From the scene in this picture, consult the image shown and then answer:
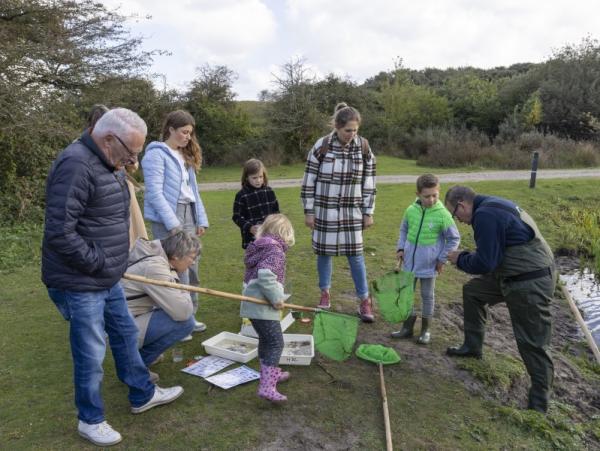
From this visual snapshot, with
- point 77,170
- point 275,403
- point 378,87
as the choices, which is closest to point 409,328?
point 275,403

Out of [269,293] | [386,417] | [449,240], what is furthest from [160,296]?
[449,240]

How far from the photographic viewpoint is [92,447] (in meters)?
3.25

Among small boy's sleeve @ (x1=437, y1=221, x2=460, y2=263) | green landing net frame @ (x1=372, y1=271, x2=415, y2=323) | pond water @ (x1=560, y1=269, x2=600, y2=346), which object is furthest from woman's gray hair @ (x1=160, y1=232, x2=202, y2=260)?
pond water @ (x1=560, y1=269, x2=600, y2=346)

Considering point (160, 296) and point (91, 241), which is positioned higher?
point (91, 241)

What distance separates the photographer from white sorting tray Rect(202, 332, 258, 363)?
443 centimetres

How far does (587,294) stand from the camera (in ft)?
26.3

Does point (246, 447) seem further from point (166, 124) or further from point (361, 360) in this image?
point (166, 124)

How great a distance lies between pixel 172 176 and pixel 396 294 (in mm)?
2355

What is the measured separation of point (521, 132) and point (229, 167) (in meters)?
14.9

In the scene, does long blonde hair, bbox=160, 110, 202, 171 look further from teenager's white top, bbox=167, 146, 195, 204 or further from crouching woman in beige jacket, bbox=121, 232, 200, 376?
crouching woman in beige jacket, bbox=121, 232, 200, 376

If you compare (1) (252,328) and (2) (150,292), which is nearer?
(2) (150,292)

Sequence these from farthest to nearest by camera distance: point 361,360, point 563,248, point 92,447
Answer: point 563,248 → point 361,360 → point 92,447

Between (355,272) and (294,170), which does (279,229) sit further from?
(294,170)

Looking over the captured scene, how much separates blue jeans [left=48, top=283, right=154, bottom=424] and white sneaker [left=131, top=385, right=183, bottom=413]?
0.10 m
